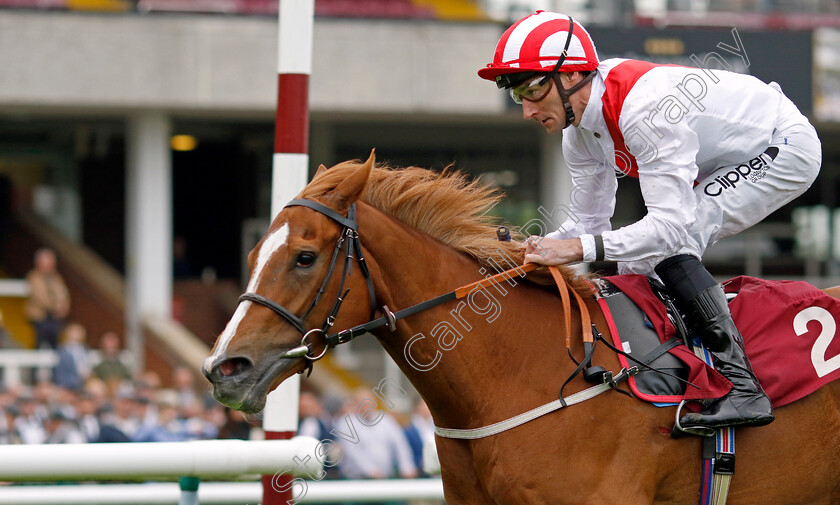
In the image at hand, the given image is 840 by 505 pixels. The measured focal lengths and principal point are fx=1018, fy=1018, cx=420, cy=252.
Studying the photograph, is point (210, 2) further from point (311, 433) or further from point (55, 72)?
point (311, 433)

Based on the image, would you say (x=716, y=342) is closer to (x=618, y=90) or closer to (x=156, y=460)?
(x=618, y=90)

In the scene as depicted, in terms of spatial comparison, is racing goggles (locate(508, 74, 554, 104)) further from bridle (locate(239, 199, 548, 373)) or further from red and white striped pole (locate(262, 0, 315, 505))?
red and white striped pole (locate(262, 0, 315, 505))

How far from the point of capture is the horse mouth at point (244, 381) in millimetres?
2661

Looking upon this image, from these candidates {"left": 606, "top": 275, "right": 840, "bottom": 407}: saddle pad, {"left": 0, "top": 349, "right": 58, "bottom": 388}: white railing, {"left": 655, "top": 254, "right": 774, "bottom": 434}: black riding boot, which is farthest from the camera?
{"left": 0, "top": 349, "right": 58, "bottom": 388}: white railing

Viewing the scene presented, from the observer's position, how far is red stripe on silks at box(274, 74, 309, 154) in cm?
351

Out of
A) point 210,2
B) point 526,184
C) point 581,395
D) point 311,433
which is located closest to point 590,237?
point 581,395

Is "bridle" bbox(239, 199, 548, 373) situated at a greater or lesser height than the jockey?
lesser

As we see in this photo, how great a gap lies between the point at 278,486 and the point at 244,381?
0.88 metres

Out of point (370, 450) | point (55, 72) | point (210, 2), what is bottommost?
point (370, 450)

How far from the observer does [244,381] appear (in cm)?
267

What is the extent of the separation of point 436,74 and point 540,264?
1008 centimetres

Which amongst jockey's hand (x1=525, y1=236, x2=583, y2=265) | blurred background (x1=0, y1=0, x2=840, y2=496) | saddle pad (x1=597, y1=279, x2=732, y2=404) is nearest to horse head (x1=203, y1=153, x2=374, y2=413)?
jockey's hand (x1=525, y1=236, x2=583, y2=265)

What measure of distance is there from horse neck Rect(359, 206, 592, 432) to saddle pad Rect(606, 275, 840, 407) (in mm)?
312

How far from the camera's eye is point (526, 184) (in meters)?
16.1
